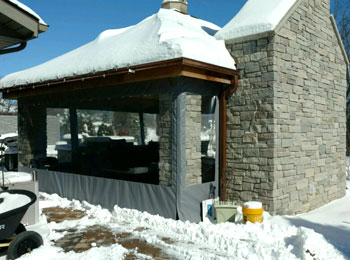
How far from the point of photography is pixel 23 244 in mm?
4586

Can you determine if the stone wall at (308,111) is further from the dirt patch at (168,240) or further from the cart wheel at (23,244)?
the cart wheel at (23,244)

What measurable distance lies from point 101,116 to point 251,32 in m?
3.97

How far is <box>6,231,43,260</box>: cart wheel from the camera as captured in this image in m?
4.43

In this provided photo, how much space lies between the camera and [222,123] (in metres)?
7.43

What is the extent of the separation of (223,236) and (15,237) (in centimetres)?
310

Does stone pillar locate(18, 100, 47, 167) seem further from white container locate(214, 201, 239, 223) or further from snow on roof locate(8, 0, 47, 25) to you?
white container locate(214, 201, 239, 223)

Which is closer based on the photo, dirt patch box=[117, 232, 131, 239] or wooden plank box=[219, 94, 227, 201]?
dirt patch box=[117, 232, 131, 239]

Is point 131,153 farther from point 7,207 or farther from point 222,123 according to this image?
point 7,207

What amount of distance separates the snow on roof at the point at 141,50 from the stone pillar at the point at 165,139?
0.88 m

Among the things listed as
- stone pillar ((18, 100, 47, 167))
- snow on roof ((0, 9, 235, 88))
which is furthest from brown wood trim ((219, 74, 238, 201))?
stone pillar ((18, 100, 47, 167))

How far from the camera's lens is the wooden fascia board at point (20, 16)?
458cm

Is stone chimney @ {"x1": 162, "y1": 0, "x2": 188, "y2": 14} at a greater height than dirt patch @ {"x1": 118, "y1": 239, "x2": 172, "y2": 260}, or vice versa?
stone chimney @ {"x1": 162, "y1": 0, "x2": 188, "y2": 14}

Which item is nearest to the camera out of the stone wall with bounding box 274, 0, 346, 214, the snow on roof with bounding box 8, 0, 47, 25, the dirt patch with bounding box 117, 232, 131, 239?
the snow on roof with bounding box 8, 0, 47, 25

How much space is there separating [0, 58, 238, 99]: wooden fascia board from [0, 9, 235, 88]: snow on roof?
5.1 inches
